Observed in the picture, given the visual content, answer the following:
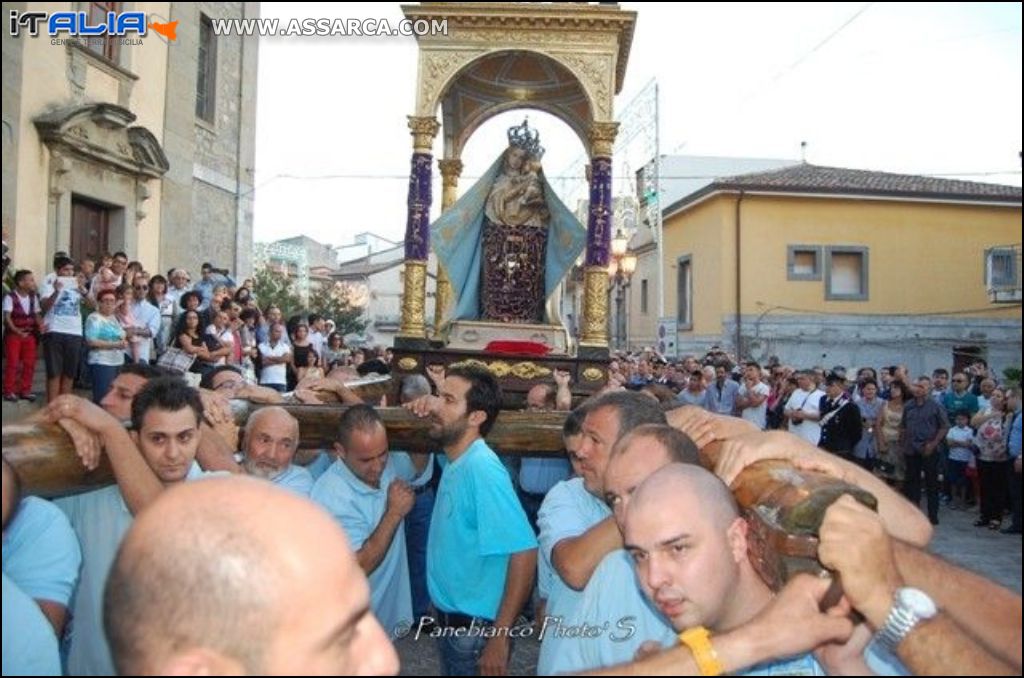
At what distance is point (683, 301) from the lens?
29500 millimetres

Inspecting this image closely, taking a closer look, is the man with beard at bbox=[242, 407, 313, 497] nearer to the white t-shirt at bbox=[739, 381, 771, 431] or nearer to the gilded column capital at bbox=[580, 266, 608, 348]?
the gilded column capital at bbox=[580, 266, 608, 348]

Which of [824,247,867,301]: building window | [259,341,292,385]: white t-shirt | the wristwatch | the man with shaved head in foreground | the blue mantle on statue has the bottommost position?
the wristwatch

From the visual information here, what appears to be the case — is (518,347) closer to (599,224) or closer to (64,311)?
(599,224)

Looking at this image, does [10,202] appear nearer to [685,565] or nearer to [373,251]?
[685,565]

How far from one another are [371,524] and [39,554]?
6.45ft

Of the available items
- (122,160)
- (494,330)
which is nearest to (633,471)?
(494,330)

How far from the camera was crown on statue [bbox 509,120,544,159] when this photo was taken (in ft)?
41.2

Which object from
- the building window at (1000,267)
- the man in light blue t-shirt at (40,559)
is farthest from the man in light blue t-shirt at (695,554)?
the building window at (1000,267)

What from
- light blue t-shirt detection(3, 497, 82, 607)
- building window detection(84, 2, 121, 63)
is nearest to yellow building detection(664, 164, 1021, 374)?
building window detection(84, 2, 121, 63)

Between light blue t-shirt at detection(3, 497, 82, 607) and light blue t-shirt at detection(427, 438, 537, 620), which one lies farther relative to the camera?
light blue t-shirt at detection(427, 438, 537, 620)

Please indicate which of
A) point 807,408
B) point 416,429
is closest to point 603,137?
point 807,408

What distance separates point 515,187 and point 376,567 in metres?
8.98

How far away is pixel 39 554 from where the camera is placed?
2457mm

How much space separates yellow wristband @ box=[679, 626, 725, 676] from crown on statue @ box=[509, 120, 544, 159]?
11211 millimetres
